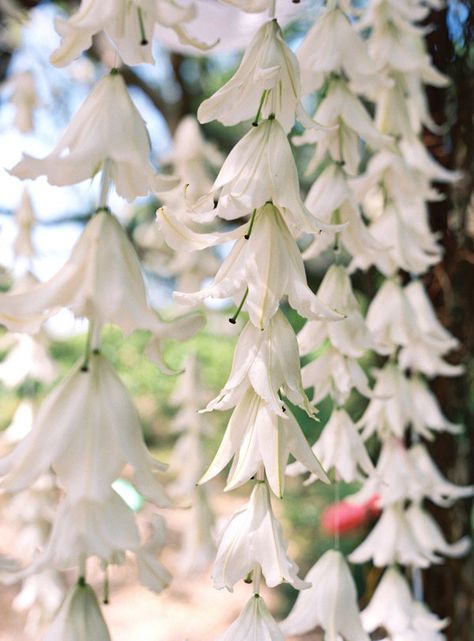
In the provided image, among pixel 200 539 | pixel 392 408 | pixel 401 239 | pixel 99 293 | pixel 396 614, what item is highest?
pixel 99 293

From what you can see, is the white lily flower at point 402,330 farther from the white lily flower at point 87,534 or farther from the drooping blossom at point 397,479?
the white lily flower at point 87,534

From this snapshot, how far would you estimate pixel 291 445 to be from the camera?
0.87 feet

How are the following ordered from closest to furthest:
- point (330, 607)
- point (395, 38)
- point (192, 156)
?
1. point (330, 607)
2. point (395, 38)
3. point (192, 156)

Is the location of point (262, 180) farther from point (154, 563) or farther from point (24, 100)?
point (24, 100)

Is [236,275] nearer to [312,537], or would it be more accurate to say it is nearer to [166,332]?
[166,332]

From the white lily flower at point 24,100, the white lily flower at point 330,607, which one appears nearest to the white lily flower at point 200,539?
the white lily flower at point 24,100

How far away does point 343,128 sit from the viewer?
0.37m

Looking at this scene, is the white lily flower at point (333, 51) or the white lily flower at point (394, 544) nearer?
the white lily flower at point (333, 51)

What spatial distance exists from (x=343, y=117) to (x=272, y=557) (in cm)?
21

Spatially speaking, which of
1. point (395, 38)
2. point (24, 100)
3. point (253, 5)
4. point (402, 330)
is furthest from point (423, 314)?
point (24, 100)

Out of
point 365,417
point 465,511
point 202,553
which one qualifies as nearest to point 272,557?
point 365,417

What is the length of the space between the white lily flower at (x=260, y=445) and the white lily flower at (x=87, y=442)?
0.03 metres

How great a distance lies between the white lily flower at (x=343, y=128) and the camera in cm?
37

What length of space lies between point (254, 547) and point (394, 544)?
270mm
